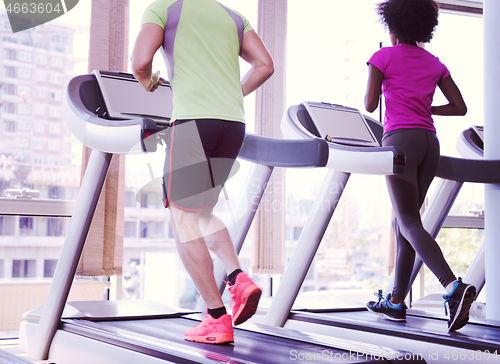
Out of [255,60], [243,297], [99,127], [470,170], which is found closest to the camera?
[243,297]

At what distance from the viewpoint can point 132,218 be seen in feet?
12.3

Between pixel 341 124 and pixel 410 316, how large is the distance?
111 cm

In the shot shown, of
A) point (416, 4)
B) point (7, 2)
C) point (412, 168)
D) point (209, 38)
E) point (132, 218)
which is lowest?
point (132, 218)

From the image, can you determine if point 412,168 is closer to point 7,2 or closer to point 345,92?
point 345,92

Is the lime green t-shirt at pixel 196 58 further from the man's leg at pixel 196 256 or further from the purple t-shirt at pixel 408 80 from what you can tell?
the purple t-shirt at pixel 408 80

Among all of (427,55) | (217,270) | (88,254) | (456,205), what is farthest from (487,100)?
(88,254)

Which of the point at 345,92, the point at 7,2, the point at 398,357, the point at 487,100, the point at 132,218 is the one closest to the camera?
the point at 398,357

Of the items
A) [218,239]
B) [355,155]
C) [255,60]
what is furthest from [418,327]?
[255,60]

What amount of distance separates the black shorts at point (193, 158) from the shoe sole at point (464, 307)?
1.02m

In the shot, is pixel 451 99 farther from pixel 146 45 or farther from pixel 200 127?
pixel 146 45

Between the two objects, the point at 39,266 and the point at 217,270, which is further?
the point at 39,266

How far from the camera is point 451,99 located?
2.28 m

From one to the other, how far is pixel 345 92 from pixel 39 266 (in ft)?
9.40

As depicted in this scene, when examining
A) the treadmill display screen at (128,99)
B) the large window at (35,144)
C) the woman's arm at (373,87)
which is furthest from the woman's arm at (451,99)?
the large window at (35,144)
